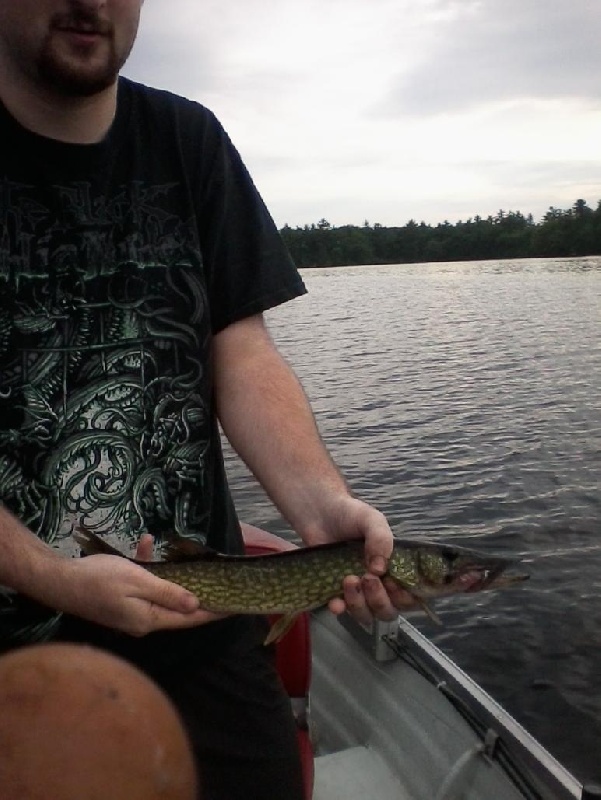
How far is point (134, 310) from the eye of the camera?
2334 mm

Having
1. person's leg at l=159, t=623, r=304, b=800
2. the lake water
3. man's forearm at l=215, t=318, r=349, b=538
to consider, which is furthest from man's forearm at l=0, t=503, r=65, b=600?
the lake water

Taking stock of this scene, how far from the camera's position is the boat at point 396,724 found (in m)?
3.04

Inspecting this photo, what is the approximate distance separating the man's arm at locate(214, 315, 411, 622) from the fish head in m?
0.06

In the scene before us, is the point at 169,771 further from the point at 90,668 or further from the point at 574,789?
the point at 574,789

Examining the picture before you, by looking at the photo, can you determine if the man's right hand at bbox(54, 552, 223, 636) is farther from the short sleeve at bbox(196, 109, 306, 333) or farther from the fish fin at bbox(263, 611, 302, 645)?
the short sleeve at bbox(196, 109, 306, 333)

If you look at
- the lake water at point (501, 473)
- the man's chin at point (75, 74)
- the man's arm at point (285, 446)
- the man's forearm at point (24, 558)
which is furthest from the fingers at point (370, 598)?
the lake water at point (501, 473)

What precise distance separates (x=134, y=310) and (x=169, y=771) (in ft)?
5.26

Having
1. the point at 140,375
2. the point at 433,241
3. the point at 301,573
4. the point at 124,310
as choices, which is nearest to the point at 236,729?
the point at 301,573

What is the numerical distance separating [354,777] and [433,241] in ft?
407

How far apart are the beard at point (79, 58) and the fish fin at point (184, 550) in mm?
1210

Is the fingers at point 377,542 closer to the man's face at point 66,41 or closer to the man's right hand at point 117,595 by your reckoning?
the man's right hand at point 117,595

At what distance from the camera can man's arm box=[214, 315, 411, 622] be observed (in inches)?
96.4

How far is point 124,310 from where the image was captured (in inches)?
91.4

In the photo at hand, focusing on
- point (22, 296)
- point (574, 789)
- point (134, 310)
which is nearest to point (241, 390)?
point (134, 310)
